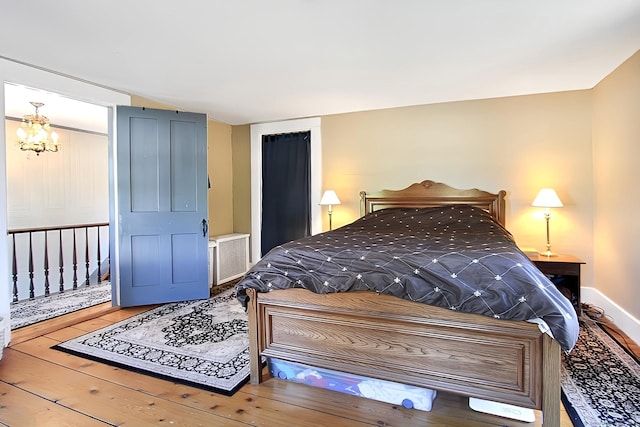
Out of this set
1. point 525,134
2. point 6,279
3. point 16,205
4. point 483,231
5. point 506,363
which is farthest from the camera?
point 16,205

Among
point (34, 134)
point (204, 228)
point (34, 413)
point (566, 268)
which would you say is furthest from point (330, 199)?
point (34, 134)

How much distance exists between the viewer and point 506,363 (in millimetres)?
1587

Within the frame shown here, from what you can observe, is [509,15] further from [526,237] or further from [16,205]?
[16,205]

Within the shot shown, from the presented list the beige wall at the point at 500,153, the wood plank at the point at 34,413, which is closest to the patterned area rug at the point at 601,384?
the beige wall at the point at 500,153

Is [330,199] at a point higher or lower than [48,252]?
higher

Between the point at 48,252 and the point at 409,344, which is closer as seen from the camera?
the point at 409,344

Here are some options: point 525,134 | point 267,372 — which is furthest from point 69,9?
point 525,134

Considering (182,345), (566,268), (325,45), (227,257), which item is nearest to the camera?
(325,45)

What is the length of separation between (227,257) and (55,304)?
1.94m

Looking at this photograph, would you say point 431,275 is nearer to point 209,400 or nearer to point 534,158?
point 209,400

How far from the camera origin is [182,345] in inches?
104

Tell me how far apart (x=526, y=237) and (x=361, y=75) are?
8.22 ft

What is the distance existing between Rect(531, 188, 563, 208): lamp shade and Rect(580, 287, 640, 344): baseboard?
971mm

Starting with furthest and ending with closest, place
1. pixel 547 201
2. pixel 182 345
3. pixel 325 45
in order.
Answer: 1. pixel 547 201
2. pixel 182 345
3. pixel 325 45
